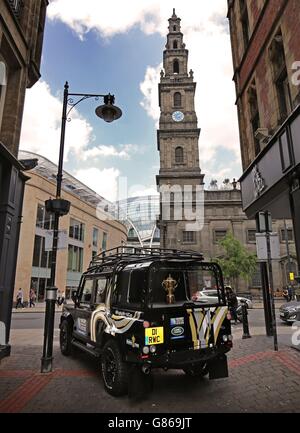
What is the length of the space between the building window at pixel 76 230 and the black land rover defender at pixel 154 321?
33834mm

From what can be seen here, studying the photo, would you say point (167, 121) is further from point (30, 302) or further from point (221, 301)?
point (221, 301)

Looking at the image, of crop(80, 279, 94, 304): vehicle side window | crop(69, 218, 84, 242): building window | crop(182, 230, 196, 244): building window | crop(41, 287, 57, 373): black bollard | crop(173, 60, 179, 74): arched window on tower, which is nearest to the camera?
crop(41, 287, 57, 373): black bollard

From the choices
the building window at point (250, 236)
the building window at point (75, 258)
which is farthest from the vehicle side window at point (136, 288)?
the building window at point (250, 236)

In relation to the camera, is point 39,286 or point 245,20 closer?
point 245,20

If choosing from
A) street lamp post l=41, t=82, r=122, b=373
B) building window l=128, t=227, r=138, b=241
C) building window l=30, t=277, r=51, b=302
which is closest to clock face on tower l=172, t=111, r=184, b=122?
building window l=30, t=277, r=51, b=302

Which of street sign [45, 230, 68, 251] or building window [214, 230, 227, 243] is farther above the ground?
building window [214, 230, 227, 243]

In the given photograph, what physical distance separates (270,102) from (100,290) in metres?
8.01

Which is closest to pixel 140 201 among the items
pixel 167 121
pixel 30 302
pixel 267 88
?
pixel 167 121

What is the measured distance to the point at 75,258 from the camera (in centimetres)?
4088

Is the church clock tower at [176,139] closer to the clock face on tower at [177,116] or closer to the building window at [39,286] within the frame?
the clock face on tower at [177,116]

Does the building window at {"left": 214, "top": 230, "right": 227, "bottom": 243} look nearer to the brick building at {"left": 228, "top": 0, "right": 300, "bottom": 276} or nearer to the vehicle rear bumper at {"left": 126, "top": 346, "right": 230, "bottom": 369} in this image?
the brick building at {"left": 228, "top": 0, "right": 300, "bottom": 276}

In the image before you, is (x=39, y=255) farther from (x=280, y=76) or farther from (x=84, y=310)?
(x=280, y=76)

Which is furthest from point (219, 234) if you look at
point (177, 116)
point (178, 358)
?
point (178, 358)

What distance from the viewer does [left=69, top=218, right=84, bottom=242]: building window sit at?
39469 mm
